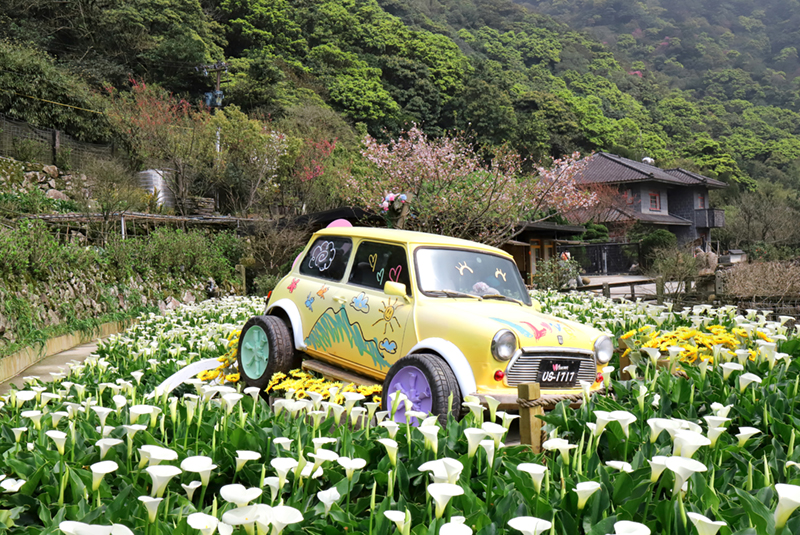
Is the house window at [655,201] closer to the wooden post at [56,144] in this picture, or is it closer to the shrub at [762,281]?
the shrub at [762,281]

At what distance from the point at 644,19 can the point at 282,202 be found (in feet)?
302

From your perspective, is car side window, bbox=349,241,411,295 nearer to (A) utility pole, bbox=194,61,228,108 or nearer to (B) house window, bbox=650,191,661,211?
(A) utility pole, bbox=194,61,228,108

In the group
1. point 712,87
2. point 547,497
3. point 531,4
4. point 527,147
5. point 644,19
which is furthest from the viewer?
point 531,4

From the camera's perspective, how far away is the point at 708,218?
40.0 metres

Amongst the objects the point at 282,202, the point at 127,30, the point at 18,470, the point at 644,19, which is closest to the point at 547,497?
the point at 18,470

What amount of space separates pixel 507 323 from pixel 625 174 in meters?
38.3

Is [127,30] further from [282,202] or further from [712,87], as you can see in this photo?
[712,87]

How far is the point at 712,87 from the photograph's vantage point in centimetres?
7506

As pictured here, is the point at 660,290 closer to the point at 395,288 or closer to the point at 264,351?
the point at 395,288

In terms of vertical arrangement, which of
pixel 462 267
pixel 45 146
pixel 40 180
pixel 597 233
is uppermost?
pixel 45 146

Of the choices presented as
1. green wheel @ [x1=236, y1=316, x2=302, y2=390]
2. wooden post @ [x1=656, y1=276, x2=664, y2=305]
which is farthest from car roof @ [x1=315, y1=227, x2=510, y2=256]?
wooden post @ [x1=656, y1=276, x2=664, y2=305]

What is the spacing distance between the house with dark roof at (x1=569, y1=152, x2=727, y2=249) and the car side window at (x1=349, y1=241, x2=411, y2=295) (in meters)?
33.2

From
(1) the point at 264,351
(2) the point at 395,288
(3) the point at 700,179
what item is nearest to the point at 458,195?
(1) the point at 264,351

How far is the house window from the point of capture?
39625mm
